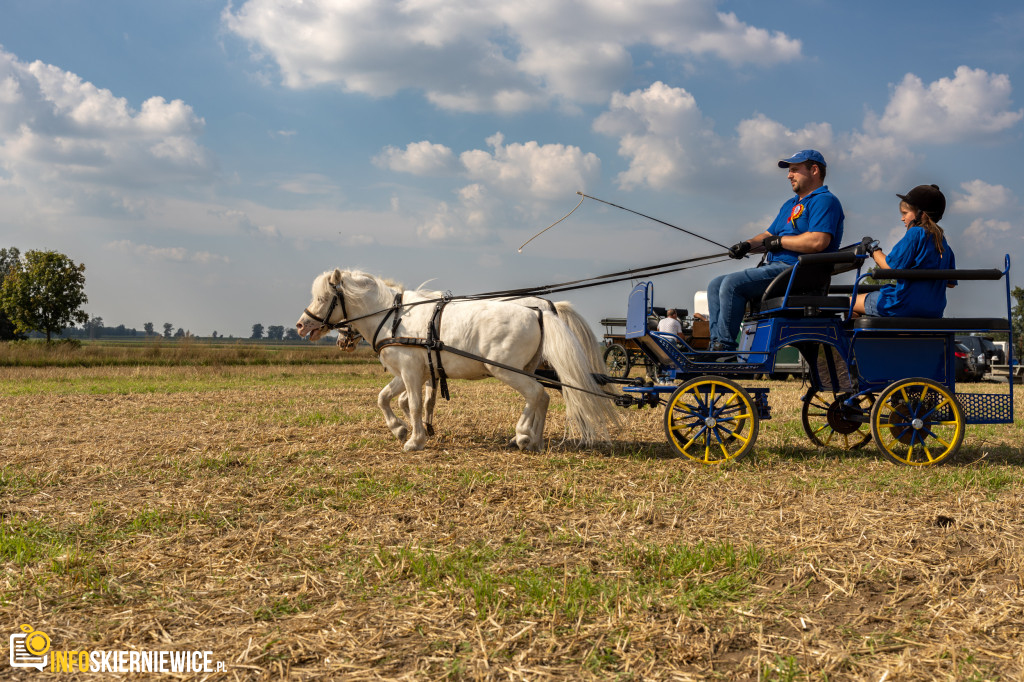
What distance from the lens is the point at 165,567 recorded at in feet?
11.9

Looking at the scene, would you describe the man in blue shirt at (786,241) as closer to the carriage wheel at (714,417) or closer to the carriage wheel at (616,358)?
the carriage wheel at (714,417)

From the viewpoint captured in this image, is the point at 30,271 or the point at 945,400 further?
the point at 30,271

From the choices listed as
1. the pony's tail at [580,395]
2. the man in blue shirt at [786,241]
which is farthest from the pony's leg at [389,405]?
the man in blue shirt at [786,241]

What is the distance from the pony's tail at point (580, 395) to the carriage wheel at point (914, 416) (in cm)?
244

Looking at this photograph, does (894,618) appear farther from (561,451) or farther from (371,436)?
(371,436)

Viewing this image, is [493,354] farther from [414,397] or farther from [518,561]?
[518,561]

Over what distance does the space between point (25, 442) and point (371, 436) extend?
3.72 m

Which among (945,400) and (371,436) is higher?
(945,400)

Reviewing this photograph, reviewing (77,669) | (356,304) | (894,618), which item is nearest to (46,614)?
(77,669)

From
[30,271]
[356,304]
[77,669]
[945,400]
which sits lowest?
[77,669]

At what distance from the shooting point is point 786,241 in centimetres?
622

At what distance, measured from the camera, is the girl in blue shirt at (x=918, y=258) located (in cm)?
596

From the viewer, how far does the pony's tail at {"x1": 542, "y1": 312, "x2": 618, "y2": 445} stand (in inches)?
271

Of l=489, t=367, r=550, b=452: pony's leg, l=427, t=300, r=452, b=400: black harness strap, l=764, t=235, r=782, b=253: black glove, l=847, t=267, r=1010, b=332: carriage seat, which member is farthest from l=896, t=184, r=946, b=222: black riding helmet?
l=427, t=300, r=452, b=400: black harness strap
